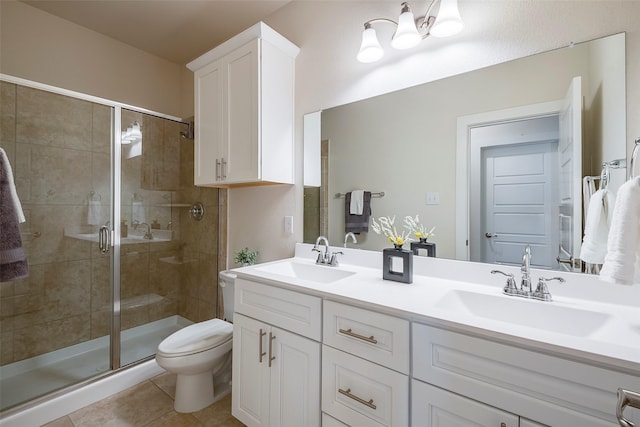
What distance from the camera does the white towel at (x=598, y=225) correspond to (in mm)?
1006

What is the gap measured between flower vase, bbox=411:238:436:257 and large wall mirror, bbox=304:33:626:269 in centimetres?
3

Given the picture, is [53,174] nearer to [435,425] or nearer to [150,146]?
[150,146]

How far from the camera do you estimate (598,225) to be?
1.01 m

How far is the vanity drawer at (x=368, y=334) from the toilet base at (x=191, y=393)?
1.05m

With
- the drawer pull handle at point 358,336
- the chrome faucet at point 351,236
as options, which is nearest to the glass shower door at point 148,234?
the chrome faucet at point 351,236

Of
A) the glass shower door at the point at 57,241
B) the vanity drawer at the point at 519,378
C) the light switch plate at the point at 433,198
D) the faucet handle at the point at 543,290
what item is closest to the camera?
the vanity drawer at the point at 519,378

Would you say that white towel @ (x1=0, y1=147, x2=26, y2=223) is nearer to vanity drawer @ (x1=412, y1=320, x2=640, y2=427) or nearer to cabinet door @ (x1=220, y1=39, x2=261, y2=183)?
cabinet door @ (x1=220, y1=39, x2=261, y2=183)

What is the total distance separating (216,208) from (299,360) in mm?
1624

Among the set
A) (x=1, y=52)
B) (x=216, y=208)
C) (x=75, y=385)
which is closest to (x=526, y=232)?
(x=216, y=208)

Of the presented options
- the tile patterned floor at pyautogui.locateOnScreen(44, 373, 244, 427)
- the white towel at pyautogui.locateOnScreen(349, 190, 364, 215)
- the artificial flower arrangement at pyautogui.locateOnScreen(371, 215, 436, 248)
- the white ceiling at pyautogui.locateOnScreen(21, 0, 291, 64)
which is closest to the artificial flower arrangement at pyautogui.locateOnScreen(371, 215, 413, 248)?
the artificial flower arrangement at pyautogui.locateOnScreen(371, 215, 436, 248)

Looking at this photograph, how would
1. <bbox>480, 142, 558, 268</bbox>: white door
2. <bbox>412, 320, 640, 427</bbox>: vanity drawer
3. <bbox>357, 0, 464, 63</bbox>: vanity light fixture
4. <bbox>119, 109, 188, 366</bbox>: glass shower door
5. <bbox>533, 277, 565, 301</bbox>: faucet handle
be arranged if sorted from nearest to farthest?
<bbox>412, 320, 640, 427</bbox>: vanity drawer → <bbox>533, 277, 565, 301</bbox>: faucet handle → <bbox>480, 142, 558, 268</bbox>: white door → <bbox>357, 0, 464, 63</bbox>: vanity light fixture → <bbox>119, 109, 188, 366</bbox>: glass shower door

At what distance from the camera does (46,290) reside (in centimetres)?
203

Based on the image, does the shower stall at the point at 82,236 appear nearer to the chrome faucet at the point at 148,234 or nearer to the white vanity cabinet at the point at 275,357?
the chrome faucet at the point at 148,234

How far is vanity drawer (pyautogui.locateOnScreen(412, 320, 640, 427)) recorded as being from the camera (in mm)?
659
